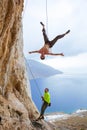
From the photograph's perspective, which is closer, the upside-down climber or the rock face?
the rock face

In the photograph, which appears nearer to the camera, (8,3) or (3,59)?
(8,3)

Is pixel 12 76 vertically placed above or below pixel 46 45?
below

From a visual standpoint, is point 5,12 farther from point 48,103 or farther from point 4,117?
point 48,103

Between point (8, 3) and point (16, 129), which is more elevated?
point (8, 3)

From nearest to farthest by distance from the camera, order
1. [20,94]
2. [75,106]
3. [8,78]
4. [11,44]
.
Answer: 1. [11,44]
2. [8,78]
3. [20,94]
4. [75,106]

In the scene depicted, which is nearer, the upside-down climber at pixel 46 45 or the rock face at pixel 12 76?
the rock face at pixel 12 76

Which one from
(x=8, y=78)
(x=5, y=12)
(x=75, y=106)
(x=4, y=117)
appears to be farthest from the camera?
(x=75, y=106)

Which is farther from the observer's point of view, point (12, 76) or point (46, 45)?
point (12, 76)

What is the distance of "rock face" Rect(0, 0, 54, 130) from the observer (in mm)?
19094

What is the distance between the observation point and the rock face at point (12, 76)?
62.6ft

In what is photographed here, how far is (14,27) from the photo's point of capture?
21.2m

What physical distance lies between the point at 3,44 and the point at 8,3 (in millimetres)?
2656

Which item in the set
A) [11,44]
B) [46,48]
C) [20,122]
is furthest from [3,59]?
[20,122]

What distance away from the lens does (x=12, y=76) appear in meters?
24.7
